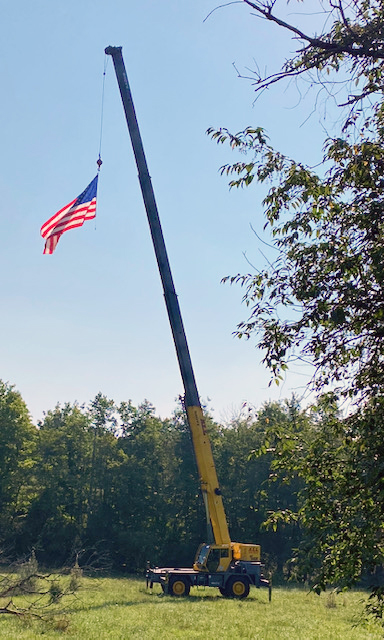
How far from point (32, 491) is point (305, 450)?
3693cm

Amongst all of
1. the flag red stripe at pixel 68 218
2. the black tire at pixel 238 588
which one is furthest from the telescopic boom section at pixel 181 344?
the flag red stripe at pixel 68 218

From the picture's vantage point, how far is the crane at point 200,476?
60.5 feet

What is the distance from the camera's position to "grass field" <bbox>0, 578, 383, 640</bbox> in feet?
45.1

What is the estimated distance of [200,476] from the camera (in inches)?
749

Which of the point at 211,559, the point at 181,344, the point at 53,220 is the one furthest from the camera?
the point at 211,559

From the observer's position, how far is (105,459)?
43.1 metres

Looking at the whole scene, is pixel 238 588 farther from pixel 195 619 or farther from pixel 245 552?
pixel 195 619

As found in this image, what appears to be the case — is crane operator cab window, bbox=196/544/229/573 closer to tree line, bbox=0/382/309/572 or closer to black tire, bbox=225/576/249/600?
black tire, bbox=225/576/249/600

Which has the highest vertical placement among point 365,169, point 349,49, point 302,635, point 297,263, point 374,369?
point 349,49

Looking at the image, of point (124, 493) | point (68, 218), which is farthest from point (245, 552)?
point (124, 493)

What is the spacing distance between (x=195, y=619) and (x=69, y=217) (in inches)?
456

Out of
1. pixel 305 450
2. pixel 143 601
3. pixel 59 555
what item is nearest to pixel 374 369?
pixel 305 450

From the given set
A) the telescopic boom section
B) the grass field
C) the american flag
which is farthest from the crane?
the american flag

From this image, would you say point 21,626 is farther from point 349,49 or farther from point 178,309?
point 349,49
